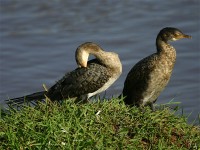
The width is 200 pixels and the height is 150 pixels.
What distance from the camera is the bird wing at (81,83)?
1121 centimetres

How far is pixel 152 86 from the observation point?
442 inches

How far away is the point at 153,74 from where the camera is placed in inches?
442

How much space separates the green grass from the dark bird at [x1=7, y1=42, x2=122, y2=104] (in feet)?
2.74

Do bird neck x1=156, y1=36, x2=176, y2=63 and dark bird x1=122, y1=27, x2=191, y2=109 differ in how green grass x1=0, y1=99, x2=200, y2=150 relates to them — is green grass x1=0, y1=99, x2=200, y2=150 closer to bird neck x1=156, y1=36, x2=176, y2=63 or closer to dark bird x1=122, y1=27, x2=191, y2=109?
dark bird x1=122, y1=27, x2=191, y2=109

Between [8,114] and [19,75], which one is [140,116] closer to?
[8,114]

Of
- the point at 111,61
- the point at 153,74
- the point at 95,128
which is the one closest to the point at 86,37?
the point at 111,61

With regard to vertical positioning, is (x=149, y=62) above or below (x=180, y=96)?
above

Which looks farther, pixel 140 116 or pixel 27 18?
pixel 27 18

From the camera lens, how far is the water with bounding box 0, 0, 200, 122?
1400 cm

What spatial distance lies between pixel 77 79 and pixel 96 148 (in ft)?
6.69

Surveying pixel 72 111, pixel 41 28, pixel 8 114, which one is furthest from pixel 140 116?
pixel 41 28

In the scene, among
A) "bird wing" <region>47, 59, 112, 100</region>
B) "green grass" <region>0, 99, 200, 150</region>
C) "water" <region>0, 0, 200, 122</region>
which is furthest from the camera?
"water" <region>0, 0, 200, 122</region>

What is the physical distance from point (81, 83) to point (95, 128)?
1.63m

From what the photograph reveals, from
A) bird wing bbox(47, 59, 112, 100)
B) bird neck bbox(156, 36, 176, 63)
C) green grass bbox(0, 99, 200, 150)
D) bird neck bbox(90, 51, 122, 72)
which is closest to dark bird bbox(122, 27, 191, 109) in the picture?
bird neck bbox(156, 36, 176, 63)
